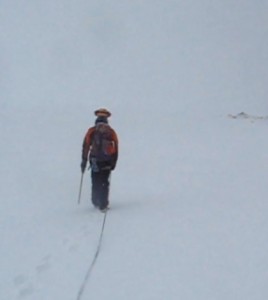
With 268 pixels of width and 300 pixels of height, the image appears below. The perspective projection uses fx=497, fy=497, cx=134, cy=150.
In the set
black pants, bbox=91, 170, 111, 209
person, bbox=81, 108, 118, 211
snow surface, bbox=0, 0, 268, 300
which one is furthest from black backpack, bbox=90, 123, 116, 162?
snow surface, bbox=0, 0, 268, 300

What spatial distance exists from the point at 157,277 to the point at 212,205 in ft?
10.5

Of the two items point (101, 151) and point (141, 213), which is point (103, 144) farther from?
point (141, 213)

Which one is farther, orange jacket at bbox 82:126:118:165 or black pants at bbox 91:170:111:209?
black pants at bbox 91:170:111:209

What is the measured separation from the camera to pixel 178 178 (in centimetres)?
1182

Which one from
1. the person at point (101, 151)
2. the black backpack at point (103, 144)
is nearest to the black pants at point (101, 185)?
the person at point (101, 151)

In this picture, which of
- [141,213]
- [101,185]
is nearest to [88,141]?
[101,185]

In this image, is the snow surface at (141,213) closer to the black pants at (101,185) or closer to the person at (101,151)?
the black pants at (101,185)

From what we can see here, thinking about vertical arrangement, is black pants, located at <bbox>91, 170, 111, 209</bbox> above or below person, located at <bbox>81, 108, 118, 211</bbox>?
below

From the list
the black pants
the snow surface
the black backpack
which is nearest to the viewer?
the snow surface

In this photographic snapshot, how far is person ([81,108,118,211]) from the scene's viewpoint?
7836mm

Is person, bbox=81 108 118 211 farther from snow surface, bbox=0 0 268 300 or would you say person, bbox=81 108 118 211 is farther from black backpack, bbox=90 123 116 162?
snow surface, bbox=0 0 268 300

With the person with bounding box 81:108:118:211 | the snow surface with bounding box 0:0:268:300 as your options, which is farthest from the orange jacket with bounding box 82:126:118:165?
the snow surface with bounding box 0:0:268:300

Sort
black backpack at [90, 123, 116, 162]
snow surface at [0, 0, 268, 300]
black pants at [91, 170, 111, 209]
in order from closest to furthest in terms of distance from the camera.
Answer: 1. snow surface at [0, 0, 268, 300]
2. black backpack at [90, 123, 116, 162]
3. black pants at [91, 170, 111, 209]

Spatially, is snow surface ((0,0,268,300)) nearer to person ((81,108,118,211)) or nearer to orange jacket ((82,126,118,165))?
person ((81,108,118,211))
